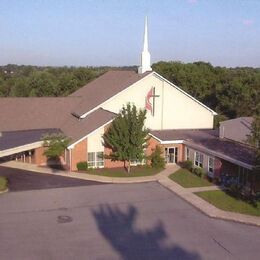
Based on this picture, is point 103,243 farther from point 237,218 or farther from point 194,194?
point 194,194

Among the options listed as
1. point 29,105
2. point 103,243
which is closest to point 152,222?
point 103,243

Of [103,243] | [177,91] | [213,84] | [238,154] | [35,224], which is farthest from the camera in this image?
[213,84]

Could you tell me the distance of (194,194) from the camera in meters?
27.9

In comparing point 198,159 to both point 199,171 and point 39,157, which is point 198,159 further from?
point 39,157

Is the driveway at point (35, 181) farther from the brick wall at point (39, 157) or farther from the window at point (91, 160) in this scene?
the window at point (91, 160)

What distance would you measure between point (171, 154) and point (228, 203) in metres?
12.0

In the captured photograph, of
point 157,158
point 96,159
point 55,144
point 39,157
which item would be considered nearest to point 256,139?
point 157,158

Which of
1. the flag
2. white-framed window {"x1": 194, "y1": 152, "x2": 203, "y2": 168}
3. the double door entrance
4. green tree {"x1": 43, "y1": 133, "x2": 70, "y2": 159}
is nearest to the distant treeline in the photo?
the flag

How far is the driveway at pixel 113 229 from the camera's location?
742 inches

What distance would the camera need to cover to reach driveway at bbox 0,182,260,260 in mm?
18844

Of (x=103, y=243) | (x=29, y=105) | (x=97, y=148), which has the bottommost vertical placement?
(x=103, y=243)

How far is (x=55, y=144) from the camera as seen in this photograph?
33.6 meters

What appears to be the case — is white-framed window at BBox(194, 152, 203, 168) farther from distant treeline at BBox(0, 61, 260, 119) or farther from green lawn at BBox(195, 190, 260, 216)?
distant treeline at BBox(0, 61, 260, 119)

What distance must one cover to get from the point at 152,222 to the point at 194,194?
6019 mm
